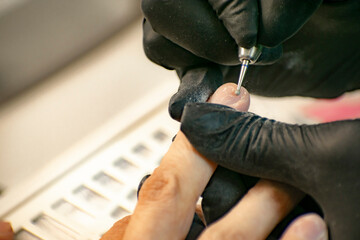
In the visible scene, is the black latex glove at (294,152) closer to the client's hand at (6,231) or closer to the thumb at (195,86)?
the thumb at (195,86)

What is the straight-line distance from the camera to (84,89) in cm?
153

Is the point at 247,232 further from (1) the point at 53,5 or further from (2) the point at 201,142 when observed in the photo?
(1) the point at 53,5

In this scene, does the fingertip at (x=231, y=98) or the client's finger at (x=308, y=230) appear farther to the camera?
the fingertip at (x=231, y=98)

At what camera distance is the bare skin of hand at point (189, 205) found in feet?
2.01

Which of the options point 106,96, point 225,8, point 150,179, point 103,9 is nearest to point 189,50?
point 225,8

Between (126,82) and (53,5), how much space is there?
1.18ft

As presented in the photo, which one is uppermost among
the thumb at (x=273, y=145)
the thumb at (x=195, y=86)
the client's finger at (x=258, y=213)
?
the thumb at (x=195, y=86)

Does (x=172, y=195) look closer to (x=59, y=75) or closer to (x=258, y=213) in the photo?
(x=258, y=213)

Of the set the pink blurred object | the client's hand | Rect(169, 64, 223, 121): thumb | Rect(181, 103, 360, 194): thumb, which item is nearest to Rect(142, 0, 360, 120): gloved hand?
Rect(169, 64, 223, 121): thumb

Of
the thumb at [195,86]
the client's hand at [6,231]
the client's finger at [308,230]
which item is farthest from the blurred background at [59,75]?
the client's finger at [308,230]

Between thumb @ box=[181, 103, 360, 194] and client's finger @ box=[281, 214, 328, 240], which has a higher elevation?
thumb @ box=[181, 103, 360, 194]

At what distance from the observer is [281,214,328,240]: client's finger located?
0.58 meters

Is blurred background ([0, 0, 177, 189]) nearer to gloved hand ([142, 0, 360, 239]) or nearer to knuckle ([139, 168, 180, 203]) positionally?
gloved hand ([142, 0, 360, 239])

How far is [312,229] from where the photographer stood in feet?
1.91
